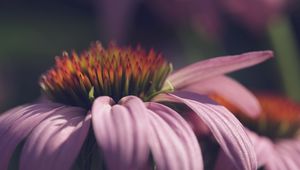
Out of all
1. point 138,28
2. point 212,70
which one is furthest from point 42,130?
point 138,28

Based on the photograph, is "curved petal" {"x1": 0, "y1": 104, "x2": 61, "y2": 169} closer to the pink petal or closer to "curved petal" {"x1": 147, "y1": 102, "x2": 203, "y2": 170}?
Answer: "curved petal" {"x1": 147, "y1": 102, "x2": 203, "y2": 170}

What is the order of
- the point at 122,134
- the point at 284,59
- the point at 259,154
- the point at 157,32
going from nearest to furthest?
the point at 122,134 < the point at 259,154 < the point at 284,59 < the point at 157,32

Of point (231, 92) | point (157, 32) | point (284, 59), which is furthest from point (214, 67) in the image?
point (157, 32)

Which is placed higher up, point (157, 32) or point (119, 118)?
point (119, 118)

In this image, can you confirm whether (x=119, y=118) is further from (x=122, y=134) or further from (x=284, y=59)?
(x=284, y=59)

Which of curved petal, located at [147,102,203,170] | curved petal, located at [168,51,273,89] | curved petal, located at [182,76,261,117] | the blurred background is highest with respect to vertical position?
curved petal, located at [168,51,273,89]

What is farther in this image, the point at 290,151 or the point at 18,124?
the point at 290,151

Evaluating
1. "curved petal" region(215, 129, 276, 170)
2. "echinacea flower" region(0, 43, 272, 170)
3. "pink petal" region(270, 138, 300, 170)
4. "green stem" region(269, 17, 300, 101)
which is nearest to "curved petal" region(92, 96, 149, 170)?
"echinacea flower" region(0, 43, 272, 170)
